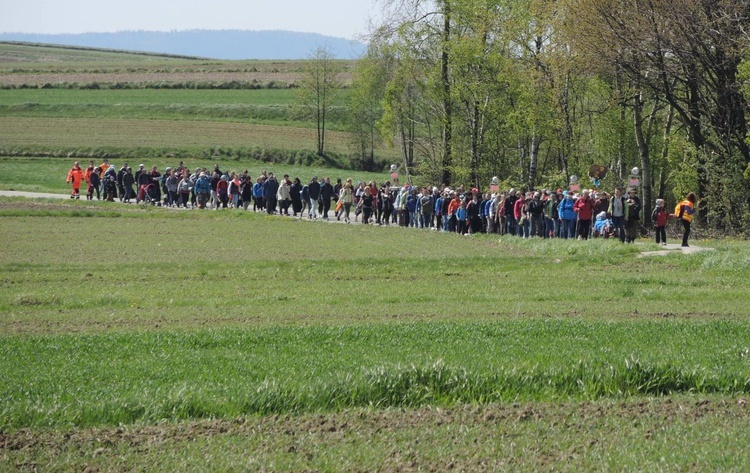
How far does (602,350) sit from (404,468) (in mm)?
5040

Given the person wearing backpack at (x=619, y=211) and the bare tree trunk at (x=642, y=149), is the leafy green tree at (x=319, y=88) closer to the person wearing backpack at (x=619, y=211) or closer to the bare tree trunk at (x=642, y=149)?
the bare tree trunk at (x=642, y=149)

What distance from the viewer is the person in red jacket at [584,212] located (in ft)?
104

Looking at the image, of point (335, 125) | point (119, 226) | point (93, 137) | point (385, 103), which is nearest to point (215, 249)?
point (119, 226)

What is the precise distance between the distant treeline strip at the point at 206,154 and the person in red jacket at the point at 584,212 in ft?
168

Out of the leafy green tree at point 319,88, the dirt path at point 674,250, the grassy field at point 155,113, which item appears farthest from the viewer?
the leafy green tree at point 319,88

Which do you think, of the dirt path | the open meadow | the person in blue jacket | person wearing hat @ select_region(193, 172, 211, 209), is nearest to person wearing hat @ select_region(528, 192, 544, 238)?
the person in blue jacket

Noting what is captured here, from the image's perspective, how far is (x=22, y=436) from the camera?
9.48 meters

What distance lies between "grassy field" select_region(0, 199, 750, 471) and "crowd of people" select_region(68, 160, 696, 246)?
25.1ft

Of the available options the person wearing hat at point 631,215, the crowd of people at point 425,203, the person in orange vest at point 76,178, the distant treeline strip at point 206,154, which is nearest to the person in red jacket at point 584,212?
the crowd of people at point 425,203

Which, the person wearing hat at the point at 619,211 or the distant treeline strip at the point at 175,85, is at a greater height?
the distant treeline strip at the point at 175,85

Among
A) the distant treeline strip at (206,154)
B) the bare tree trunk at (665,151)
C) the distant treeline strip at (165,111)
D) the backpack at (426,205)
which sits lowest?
the backpack at (426,205)

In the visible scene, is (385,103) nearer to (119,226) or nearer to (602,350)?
(119,226)

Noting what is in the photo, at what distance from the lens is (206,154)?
80.1 m

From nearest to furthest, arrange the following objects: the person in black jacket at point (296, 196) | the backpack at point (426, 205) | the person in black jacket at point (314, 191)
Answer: the backpack at point (426, 205) < the person in black jacket at point (314, 191) < the person in black jacket at point (296, 196)
